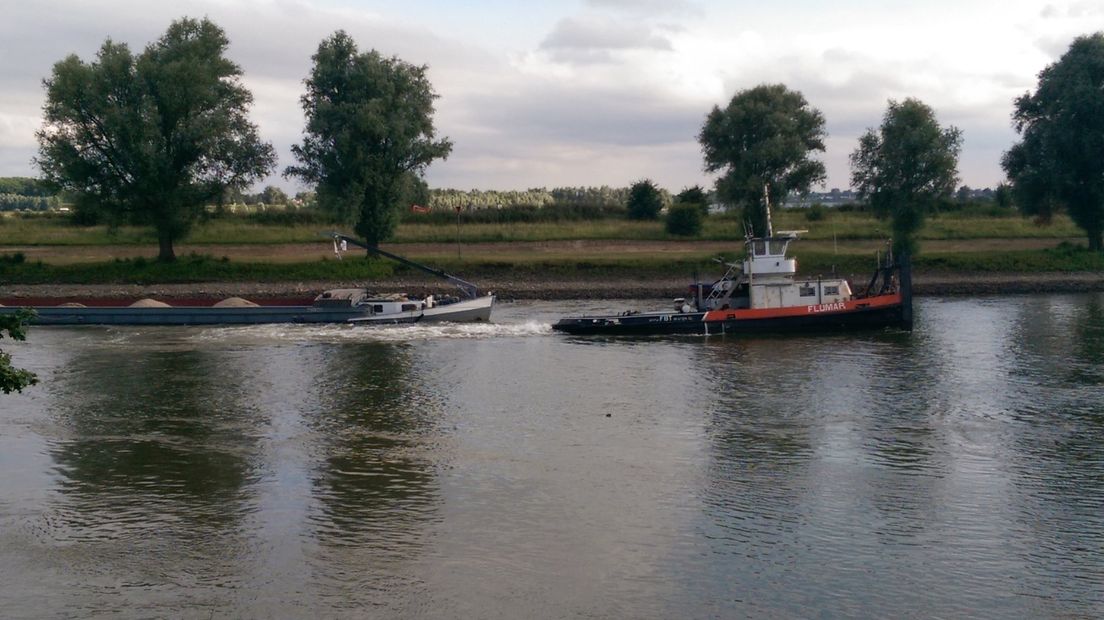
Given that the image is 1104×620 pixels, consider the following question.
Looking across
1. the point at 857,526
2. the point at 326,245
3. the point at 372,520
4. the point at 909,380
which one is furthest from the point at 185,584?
the point at 326,245

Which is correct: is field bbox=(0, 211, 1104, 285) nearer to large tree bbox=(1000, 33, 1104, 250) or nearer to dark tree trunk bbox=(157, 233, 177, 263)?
dark tree trunk bbox=(157, 233, 177, 263)

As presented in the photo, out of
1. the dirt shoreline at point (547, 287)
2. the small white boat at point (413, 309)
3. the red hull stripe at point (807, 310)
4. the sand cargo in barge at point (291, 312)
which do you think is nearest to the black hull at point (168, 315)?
the sand cargo in barge at point (291, 312)

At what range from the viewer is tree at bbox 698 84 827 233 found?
70562mm

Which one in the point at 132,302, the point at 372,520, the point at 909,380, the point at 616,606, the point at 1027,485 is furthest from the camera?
the point at 132,302

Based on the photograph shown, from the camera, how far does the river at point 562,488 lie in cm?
1616

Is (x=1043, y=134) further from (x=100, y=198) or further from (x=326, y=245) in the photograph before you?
(x=100, y=198)

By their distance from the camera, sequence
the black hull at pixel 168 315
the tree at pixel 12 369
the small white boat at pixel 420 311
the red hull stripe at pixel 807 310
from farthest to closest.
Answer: the black hull at pixel 168 315, the small white boat at pixel 420 311, the red hull stripe at pixel 807 310, the tree at pixel 12 369

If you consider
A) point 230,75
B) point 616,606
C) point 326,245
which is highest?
point 230,75

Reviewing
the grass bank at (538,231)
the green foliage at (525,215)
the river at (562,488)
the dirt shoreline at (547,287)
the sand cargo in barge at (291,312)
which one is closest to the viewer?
the river at (562,488)

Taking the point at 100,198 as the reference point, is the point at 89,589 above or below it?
below

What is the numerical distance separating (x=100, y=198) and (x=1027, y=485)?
56.7 m

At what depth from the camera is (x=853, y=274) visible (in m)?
64.9

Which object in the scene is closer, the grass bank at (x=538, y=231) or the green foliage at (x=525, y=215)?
the grass bank at (x=538, y=231)

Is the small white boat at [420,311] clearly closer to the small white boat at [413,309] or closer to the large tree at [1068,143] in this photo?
the small white boat at [413,309]
